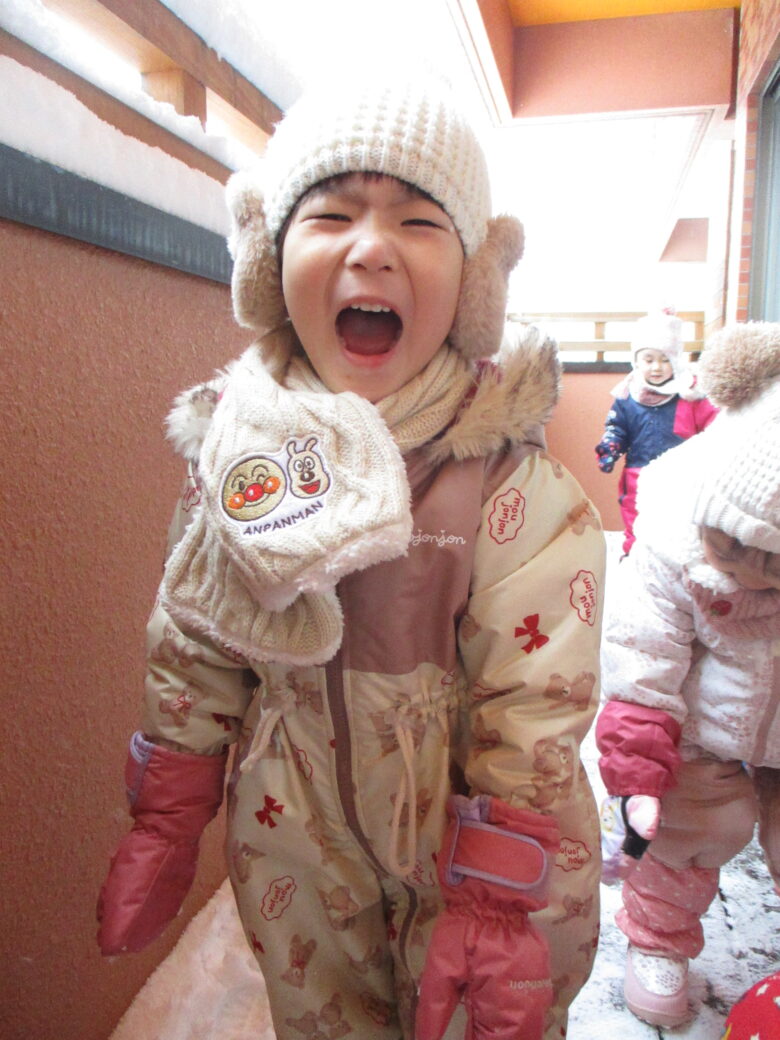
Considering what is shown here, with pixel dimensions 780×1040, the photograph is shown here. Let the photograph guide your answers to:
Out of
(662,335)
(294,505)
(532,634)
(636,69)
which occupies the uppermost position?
(636,69)

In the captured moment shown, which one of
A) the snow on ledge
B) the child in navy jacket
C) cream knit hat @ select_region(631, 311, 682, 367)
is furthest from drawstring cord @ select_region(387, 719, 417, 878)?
cream knit hat @ select_region(631, 311, 682, 367)

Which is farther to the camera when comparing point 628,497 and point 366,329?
point 628,497

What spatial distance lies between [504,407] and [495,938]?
0.50m

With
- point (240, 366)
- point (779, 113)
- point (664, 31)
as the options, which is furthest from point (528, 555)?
point (664, 31)

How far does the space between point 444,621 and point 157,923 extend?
0.47m

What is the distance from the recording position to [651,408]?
322 cm

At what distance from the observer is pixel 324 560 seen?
2.07 feet

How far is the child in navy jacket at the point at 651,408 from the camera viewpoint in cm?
317

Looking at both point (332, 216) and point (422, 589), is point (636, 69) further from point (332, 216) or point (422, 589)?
point (422, 589)

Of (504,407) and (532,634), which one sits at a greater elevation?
(504,407)

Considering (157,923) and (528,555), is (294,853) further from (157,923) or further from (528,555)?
(528,555)

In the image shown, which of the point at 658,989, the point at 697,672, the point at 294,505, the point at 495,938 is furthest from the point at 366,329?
the point at 658,989

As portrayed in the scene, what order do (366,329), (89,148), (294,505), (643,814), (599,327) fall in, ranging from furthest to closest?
(599,327), (643,814), (89,148), (366,329), (294,505)

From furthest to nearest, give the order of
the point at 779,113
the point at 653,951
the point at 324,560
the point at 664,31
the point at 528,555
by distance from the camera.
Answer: the point at 664,31
the point at 779,113
the point at 653,951
the point at 528,555
the point at 324,560
